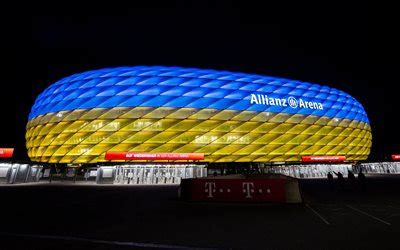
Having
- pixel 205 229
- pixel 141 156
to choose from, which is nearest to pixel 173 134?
pixel 141 156

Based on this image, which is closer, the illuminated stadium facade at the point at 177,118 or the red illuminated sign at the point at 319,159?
the illuminated stadium facade at the point at 177,118

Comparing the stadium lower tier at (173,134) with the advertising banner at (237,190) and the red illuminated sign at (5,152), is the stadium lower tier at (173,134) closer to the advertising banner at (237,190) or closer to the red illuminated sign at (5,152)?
the red illuminated sign at (5,152)

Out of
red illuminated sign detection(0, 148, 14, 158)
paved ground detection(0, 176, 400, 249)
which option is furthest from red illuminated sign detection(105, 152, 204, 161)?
red illuminated sign detection(0, 148, 14, 158)

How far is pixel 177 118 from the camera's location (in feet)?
122

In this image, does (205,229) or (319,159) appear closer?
(205,229)

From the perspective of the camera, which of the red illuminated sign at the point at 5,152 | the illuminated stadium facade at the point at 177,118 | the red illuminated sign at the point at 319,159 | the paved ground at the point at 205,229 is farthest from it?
the red illuminated sign at the point at 319,159

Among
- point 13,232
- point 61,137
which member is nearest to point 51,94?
point 61,137

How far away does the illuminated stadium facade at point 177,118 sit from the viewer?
36844mm

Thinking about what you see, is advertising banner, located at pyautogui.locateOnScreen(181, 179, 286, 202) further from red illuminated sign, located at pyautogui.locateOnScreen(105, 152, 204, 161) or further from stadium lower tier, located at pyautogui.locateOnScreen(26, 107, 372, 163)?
stadium lower tier, located at pyautogui.locateOnScreen(26, 107, 372, 163)

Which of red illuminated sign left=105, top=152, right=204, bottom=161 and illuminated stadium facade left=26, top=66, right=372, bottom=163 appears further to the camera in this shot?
illuminated stadium facade left=26, top=66, right=372, bottom=163

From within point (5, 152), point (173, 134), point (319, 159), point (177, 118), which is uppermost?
point (177, 118)

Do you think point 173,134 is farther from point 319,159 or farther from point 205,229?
point 205,229

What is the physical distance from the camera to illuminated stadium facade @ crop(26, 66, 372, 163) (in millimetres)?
36844

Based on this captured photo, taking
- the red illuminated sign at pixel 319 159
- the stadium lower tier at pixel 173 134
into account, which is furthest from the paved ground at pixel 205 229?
the red illuminated sign at pixel 319 159
